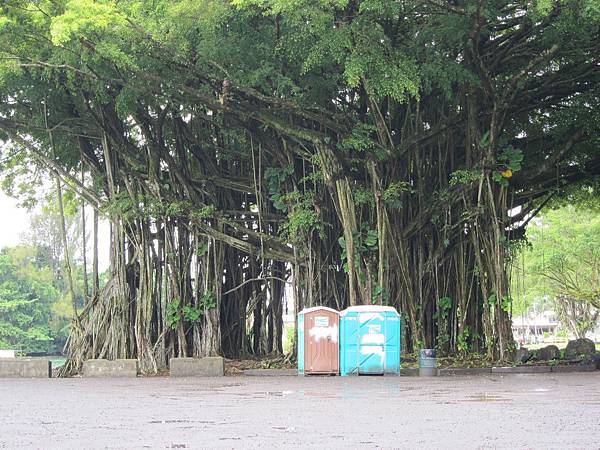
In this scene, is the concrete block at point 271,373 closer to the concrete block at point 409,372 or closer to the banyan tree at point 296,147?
the banyan tree at point 296,147

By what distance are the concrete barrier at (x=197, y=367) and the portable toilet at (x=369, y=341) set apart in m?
2.66

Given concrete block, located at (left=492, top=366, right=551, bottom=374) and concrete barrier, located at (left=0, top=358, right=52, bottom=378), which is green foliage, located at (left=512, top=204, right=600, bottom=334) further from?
concrete barrier, located at (left=0, top=358, right=52, bottom=378)

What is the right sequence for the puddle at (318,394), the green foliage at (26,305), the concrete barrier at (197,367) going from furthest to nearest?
the green foliage at (26,305) → the concrete barrier at (197,367) → the puddle at (318,394)

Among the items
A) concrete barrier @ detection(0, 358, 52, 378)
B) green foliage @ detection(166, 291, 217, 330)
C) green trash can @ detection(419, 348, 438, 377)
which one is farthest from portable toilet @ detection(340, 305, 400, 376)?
concrete barrier @ detection(0, 358, 52, 378)

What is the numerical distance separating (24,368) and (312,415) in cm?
1190

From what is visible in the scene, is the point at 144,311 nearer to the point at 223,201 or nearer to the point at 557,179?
the point at 223,201

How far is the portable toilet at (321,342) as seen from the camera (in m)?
16.7

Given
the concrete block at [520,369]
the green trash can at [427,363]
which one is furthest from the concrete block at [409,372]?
the concrete block at [520,369]

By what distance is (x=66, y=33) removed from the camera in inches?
533

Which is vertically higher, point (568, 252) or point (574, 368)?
point (568, 252)

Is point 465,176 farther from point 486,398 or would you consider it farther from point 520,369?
point 486,398

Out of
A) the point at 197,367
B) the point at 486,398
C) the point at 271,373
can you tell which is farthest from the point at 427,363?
the point at 486,398

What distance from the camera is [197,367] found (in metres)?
17.7

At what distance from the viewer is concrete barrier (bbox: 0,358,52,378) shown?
18875 millimetres
